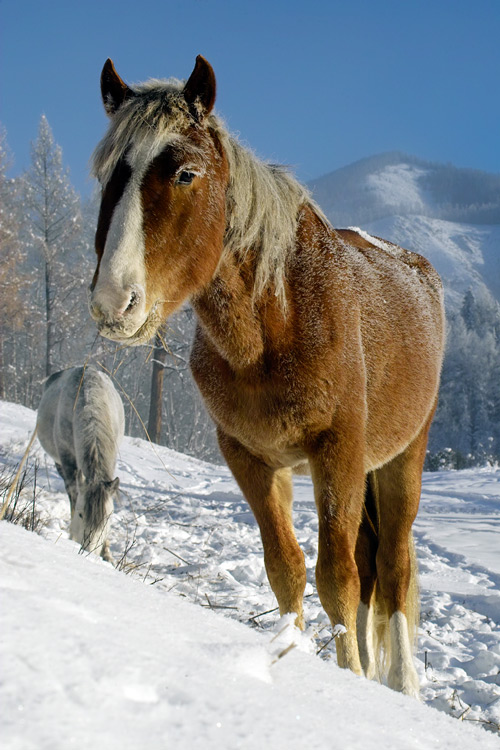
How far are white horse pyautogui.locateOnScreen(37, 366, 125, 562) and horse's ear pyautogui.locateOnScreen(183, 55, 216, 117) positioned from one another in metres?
2.83

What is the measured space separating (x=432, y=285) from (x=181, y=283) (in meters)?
2.52

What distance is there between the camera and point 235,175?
259cm

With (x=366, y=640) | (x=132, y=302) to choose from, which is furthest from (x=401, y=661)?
(x=132, y=302)

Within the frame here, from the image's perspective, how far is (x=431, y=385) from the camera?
11.9 feet

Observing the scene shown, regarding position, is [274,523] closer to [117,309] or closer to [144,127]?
[117,309]

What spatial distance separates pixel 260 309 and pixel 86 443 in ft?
14.4

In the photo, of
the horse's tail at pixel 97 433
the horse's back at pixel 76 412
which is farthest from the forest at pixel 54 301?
the horse's tail at pixel 97 433

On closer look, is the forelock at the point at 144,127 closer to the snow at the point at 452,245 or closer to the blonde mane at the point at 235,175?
the blonde mane at the point at 235,175

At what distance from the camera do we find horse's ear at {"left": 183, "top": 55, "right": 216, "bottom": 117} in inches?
94.9

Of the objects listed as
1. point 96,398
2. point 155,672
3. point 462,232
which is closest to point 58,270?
point 96,398

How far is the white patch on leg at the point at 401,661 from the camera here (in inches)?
121

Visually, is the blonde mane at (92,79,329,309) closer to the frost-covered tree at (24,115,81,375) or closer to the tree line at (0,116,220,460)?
the tree line at (0,116,220,460)

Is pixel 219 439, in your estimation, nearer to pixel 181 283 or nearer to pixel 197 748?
pixel 181 283

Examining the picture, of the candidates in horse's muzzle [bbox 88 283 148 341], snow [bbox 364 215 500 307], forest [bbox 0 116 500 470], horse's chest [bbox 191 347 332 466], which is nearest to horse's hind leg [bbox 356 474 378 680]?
horse's chest [bbox 191 347 332 466]
